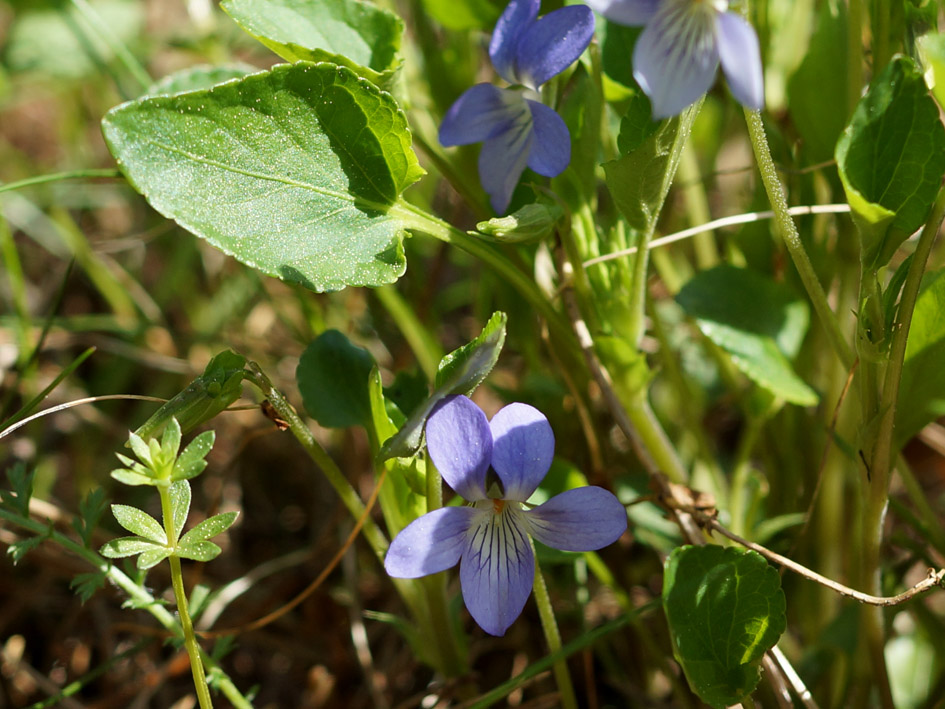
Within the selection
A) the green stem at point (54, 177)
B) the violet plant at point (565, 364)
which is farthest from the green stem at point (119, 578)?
the green stem at point (54, 177)

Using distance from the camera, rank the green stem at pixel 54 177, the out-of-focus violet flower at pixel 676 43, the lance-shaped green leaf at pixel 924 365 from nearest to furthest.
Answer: the out-of-focus violet flower at pixel 676 43
the lance-shaped green leaf at pixel 924 365
the green stem at pixel 54 177

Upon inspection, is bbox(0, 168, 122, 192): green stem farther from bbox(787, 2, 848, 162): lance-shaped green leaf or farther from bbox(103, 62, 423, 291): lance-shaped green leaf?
bbox(787, 2, 848, 162): lance-shaped green leaf

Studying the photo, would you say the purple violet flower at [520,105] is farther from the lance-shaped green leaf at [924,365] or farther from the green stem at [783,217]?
the lance-shaped green leaf at [924,365]

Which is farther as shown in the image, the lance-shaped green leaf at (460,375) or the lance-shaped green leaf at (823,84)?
the lance-shaped green leaf at (823,84)

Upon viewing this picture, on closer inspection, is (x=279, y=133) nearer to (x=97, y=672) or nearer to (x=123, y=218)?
(x=97, y=672)

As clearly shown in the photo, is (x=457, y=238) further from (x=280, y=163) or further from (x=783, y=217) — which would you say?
(x=783, y=217)

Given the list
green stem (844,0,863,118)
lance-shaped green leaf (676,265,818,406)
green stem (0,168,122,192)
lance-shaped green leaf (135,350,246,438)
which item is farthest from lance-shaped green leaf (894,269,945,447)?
green stem (0,168,122,192)

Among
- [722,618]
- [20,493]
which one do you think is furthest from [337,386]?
[722,618]

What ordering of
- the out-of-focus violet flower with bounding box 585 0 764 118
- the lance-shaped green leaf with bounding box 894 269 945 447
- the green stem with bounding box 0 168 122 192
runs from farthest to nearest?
the green stem with bounding box 0 168 122 192 < the lance-shaped green leaf with bounding box 894 269 945 447 < the out-of-focus violet flower with bounding box 585 0 764 118
